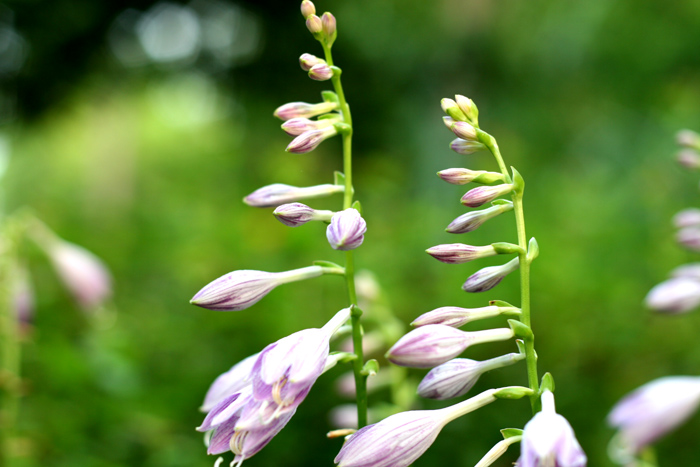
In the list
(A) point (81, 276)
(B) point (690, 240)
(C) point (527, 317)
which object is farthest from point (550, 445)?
(A) point (81, 276)

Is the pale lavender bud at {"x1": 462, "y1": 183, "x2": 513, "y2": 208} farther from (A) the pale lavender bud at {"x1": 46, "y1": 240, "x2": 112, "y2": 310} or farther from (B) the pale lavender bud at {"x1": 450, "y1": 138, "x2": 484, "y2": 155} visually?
(A) the pale lavender bud at {"x1": 46, "y1": 240, "x2": 112, "y2": 310}

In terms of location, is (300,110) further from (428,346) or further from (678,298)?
(678,298)

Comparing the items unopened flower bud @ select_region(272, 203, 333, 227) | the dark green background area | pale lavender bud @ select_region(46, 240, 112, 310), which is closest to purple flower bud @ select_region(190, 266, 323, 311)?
unopened flower bud @ select_region(272, 203, 333, 227)

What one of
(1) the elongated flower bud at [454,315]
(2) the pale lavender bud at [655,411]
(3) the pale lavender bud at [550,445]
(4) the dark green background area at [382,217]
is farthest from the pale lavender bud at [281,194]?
(4) the dark green background area at [382,217]

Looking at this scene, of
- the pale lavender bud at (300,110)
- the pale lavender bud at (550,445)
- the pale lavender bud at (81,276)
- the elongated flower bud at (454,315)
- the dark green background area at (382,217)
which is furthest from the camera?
the dark green background area at (382,217)

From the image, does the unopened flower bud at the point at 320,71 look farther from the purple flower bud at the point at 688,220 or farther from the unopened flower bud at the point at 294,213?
the purple flower bud at the point at 688,220
